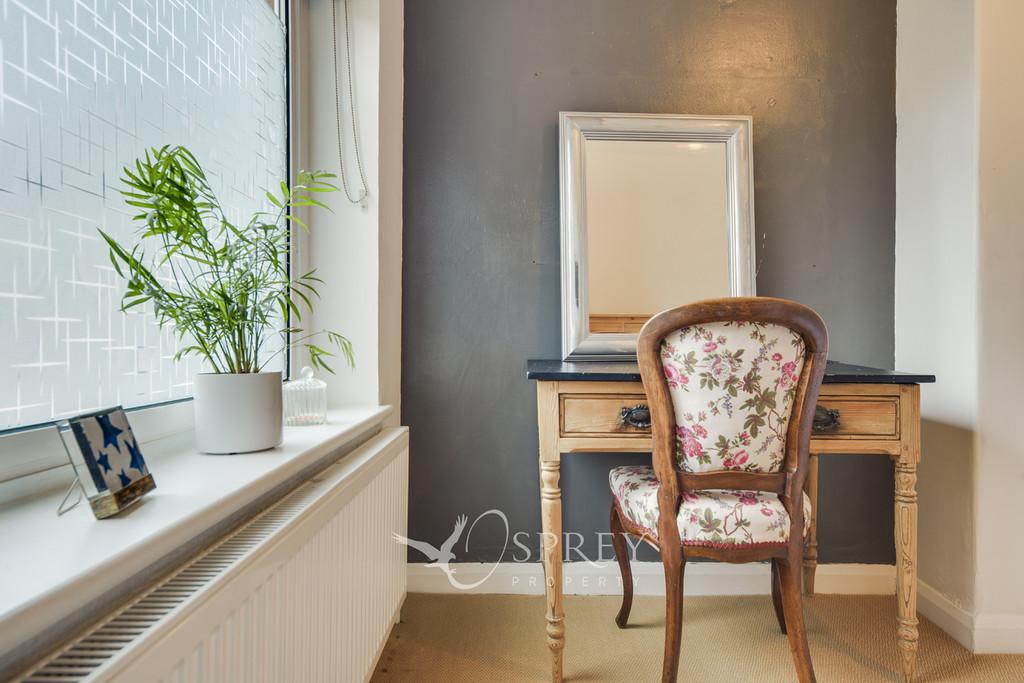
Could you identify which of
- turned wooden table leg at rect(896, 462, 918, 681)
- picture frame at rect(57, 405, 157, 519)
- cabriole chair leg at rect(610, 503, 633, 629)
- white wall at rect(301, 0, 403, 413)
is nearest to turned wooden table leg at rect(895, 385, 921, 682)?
turned wooden table leg at rect(896, 462, 918, 681)

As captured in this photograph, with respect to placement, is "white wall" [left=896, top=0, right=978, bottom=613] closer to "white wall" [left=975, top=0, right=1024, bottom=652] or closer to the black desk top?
"white wall" [left=975, top=0, right=1024, bottom=652]

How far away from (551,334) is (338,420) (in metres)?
0.88

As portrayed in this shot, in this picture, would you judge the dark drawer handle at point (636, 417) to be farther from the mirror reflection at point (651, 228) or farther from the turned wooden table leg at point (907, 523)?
the turned wooden table leg at point (907, 523)

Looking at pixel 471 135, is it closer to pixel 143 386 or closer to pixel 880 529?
pixel 143 386

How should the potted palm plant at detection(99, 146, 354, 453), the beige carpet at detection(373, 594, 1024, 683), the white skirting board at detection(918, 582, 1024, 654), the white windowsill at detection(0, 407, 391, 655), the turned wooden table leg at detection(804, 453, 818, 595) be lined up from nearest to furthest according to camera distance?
the white windowsill at detection(0, 407, 391, 655) → the potted palm plant at detection(99, 146, 354, 453) → the beige carpet at detection(373, 594, 1024, 683) → the white skirting board at detection(918, 582, 1024, 654) → the turned wooden table leg at detection(804, 453, 818, 595)

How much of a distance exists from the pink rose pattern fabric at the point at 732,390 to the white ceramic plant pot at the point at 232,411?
0.91 meters

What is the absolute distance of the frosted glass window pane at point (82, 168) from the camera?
0.75 metres

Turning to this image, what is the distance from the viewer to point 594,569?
2.01m

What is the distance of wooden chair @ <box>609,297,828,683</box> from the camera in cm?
128

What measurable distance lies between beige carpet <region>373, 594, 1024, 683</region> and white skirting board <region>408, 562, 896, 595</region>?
3 centimetres

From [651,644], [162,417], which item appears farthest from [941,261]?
[162,417]

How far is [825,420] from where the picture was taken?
148 cm

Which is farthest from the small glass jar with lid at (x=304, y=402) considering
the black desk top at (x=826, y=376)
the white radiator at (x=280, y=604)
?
the black desk top at (x=826, y=376)

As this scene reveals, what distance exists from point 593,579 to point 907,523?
102 centimetres
